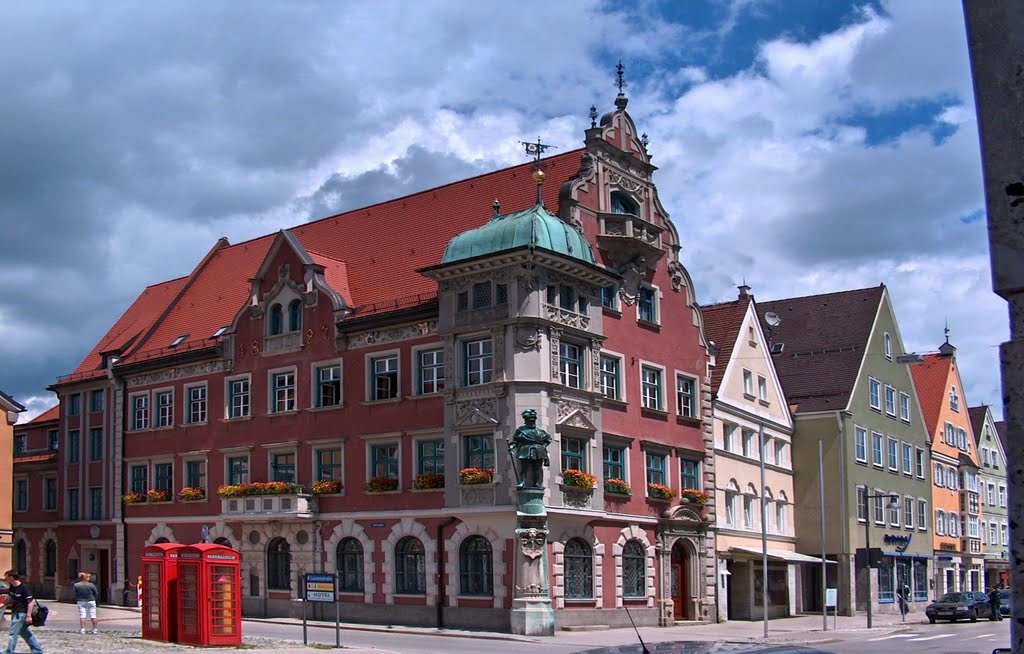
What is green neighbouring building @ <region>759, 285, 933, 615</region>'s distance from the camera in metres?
53.7

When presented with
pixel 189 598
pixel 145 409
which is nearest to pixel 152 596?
pixel 189 598

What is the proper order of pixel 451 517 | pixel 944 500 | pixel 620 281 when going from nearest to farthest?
pixel 451 517 < pixel 620 281 < pixel 944 500

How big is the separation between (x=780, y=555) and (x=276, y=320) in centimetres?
2188

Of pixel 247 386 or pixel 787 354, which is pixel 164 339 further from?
pixel 787 354

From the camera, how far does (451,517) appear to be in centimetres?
3800

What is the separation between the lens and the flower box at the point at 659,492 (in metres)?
41.8

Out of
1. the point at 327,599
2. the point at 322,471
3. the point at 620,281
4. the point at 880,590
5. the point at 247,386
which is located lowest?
the point at 880,590

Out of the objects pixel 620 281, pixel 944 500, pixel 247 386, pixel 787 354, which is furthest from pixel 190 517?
pixel 944 500

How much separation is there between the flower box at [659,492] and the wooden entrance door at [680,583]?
1866 millimetres

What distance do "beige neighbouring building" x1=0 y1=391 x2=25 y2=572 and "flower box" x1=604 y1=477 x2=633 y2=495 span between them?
704 inches

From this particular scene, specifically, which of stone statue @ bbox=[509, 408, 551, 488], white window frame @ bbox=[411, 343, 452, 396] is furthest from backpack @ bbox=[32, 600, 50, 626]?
white window frame @ bbox=[411, 343, 452, 396]

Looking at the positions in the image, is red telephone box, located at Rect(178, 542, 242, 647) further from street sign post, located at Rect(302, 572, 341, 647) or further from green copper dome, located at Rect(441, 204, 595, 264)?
green copper dome, located at Rect(441, 204, 595, 264)

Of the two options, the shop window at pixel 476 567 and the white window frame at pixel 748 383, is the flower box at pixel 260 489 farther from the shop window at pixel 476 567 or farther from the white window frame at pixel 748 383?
the white window frame at pixel 748 383

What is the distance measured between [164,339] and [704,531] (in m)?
23.5
